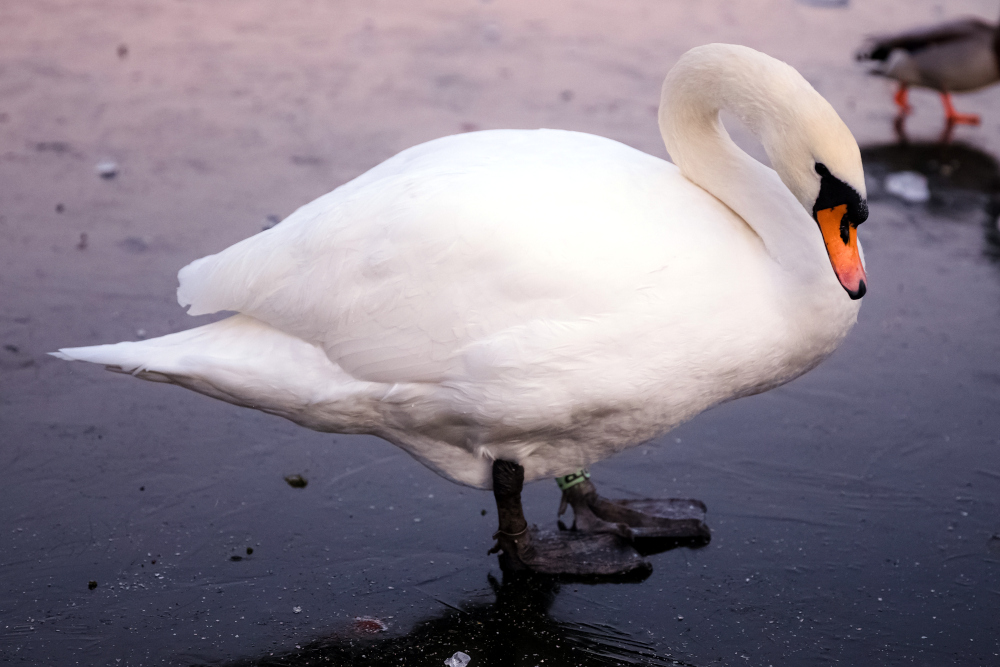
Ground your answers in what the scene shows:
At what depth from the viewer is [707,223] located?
3092 mm

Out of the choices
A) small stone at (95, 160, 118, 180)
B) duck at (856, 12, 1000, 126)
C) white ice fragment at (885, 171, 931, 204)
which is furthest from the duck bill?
duck at (856, 12, 1000, 126)

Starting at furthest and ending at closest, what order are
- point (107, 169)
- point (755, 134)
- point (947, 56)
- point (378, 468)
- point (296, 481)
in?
point (947, 56) < point (107, 169) < point (378, 468) < point (296, 481) < point (755, 134)

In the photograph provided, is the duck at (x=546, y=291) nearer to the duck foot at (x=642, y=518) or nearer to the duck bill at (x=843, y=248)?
the duck bill at (x=843, y=248)

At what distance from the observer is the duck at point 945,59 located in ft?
22.5

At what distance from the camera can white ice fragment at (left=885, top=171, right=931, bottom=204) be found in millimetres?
6023

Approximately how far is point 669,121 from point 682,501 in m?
1.35

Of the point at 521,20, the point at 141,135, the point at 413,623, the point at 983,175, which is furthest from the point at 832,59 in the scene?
the point at 413,623

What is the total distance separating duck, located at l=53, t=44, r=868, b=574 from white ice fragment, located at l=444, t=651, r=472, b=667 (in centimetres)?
46

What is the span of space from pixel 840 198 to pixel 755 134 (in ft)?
1.30

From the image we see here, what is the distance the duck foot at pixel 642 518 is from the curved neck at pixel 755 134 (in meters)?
1.01

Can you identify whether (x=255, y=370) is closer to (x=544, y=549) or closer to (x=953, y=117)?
(x=544, y=549)

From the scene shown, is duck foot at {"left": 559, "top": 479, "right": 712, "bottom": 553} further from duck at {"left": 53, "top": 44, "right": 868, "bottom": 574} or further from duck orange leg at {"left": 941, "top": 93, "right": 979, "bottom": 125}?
duck orange leg at {"left": 941, "top": 93, "right": 979, "bottom": 125}

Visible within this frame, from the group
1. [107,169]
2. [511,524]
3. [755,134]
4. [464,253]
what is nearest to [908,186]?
[755,134]

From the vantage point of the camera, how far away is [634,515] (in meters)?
3.68
